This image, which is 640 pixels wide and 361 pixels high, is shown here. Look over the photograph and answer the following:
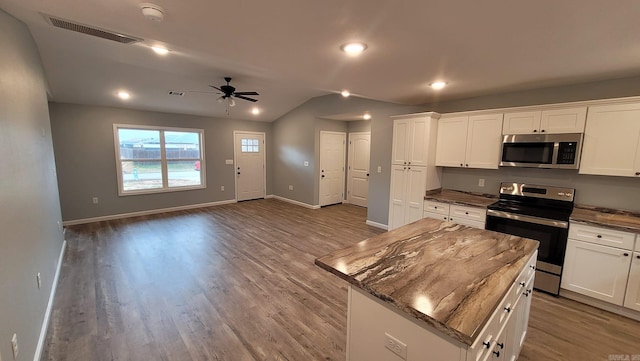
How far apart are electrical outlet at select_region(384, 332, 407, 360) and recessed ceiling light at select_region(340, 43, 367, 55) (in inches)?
80.9

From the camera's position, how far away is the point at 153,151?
616 cm

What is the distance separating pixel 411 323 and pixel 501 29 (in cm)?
197

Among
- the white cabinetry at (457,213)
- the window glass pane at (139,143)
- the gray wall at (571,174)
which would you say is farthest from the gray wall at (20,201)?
the gray wall at (571,174)

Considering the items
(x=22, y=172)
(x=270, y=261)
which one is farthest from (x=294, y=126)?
(x=22, y=172)

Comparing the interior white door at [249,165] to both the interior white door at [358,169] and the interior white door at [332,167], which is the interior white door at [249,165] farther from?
the interior white door at [358,169]

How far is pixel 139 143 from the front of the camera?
5953 mm

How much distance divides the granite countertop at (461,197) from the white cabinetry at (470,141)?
48 centimetres

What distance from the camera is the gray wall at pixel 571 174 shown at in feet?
9.41

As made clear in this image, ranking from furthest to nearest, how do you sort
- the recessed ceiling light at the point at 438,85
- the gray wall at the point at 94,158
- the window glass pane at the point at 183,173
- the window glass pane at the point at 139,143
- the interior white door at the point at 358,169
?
the interior white door at the point at 358,169 → the window glass pane at the point at 183,173 → the window glass pane at the point at 139,143 → the gray wall at the point at 94,158 → the recessed ceiling light at the point at 438,85

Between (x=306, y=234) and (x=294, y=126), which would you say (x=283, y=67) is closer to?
(x=306, y=234)

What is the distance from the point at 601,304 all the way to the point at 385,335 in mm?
2996

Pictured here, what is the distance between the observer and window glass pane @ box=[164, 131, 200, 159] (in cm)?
637

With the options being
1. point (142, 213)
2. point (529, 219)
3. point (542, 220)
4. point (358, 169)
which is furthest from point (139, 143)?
point (542, 220)

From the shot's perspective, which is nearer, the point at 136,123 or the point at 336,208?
the point at 136,123
